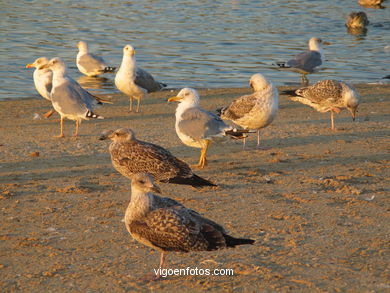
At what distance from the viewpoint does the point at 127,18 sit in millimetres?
26781

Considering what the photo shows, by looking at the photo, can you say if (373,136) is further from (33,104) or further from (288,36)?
(288,36)

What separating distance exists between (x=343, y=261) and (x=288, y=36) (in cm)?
1901

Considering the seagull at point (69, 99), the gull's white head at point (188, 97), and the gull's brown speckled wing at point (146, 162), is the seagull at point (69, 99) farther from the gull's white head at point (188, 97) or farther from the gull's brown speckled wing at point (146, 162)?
the gull's brown speckled wing at point (146, 162)

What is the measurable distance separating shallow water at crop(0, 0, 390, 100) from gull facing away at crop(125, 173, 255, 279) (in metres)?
9.95

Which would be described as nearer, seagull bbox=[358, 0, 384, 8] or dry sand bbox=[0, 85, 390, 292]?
dry sand bbox=[0, 85, 390, 292]

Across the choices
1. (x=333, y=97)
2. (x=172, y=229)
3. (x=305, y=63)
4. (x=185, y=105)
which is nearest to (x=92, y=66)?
(x=305, y=63)

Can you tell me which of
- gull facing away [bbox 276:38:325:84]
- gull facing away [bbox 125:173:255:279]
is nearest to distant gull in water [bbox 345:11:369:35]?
gull facing away [bbox 276:38:325:84]

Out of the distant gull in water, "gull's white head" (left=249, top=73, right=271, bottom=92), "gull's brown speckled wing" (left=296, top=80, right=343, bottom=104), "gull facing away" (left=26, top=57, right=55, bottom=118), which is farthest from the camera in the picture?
the distant gull in water

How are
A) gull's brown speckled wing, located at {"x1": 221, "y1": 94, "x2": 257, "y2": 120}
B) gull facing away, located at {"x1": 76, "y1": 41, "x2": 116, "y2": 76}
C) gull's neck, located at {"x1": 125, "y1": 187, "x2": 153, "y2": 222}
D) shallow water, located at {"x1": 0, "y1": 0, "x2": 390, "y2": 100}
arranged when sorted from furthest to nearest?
1. shallow water, located at {"x1": 0, "y1": 0, "x2": 390, "y2": 100}
2. gull facing away, located at {"x1": 76, "y1": 41, "x2": 116, "y2": 76}
3. gull's brown speckled wing, located at {"x1": 221, "y1": 94, "x2": 257, "y2": 120}
4. gull's neck, located at {"x1": 125, "y1": 187, "x2": 153, "y2": 222}

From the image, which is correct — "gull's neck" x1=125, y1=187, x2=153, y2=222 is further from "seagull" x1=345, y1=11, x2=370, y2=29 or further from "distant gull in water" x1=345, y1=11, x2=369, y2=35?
"seagull" x1=345, y1=11, x2=370, y2=29

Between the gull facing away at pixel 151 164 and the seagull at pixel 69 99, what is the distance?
10.7 feet

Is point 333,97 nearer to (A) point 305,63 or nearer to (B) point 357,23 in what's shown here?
(A) point 305,63

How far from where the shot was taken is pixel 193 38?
23.0 meters

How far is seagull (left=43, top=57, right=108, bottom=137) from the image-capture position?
438 inches
